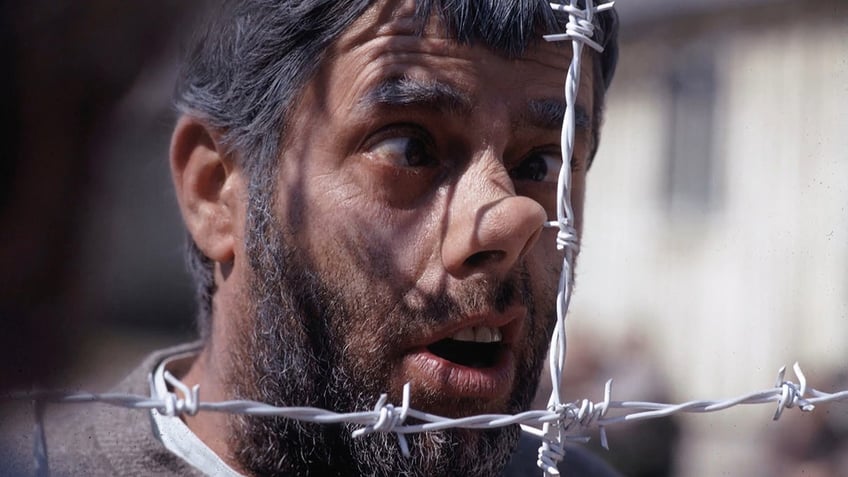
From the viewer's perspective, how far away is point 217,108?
1.67 metres

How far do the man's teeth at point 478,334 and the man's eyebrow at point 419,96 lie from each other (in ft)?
1.00

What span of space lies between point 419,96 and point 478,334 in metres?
0.35

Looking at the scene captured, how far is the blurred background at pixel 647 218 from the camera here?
0.98 meters

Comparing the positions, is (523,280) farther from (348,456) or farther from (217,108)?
(217,108)

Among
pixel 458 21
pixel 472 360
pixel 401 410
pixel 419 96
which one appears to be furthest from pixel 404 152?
pixel 401 410

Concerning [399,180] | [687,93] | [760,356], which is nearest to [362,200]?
[399,180]

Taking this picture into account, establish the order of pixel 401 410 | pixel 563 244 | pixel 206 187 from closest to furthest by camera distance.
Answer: pixel 401 410, pixel 563 244, pixel 206 187

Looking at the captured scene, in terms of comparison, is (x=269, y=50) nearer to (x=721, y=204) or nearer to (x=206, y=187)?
(x=206, y=187)

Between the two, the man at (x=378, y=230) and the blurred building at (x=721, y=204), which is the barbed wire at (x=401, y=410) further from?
the blurred building at (x=721, y=204)

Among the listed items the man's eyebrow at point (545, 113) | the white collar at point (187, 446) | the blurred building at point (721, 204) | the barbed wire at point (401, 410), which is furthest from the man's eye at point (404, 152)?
the blurred building at point (721, 204)

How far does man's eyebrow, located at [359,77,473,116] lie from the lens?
4.76ft

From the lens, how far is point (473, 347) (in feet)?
4.95

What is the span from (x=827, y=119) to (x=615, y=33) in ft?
13.9

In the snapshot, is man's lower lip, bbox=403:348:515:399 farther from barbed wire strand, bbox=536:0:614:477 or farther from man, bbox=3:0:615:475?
Result: barbed wire strand, bbox=536:0:614:477
